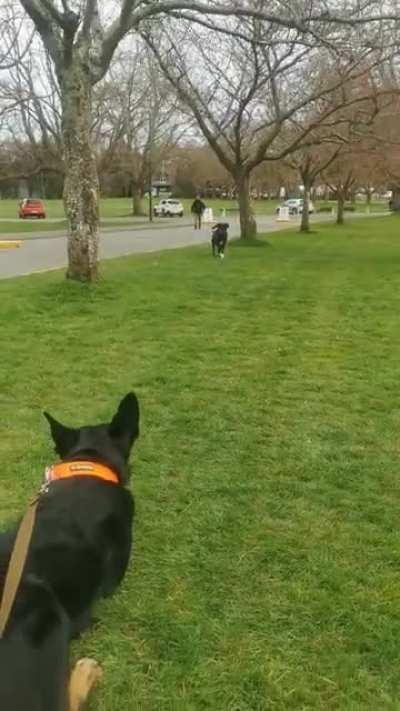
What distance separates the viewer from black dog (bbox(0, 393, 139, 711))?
215 cm

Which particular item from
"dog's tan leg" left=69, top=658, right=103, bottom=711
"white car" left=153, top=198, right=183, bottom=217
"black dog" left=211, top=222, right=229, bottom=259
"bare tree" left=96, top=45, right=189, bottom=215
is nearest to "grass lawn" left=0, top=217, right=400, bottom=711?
"dog's tan leg" left=69, top=658, right=103, bottom=711

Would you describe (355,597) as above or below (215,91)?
below

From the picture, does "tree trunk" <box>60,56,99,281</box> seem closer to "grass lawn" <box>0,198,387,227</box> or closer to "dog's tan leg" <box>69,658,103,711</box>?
"dog's tan leg" <box>69,658,103,711</box>

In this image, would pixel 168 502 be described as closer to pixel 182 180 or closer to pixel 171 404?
pixel 171 404

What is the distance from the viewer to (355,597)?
332cm

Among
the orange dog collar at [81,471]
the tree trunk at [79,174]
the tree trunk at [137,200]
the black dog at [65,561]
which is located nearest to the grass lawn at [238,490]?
A: the black dog at [65,561]

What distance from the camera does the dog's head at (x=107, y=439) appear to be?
334 centimetres

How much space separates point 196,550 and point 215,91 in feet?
79.3

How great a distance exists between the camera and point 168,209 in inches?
2594

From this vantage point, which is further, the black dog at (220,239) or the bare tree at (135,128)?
the bare tree at (135,128)

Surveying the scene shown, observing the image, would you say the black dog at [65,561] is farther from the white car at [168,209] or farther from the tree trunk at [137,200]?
the white car at [168,209]

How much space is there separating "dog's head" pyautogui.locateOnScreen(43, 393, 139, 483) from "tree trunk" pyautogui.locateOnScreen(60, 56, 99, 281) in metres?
9.58

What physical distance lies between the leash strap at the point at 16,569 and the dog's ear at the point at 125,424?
79 centimetres

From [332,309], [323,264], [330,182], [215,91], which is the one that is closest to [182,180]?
[330,182]
